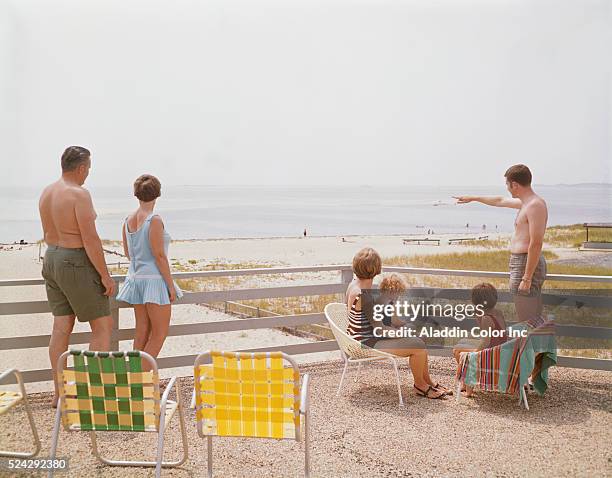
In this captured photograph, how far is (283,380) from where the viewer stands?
188 cm

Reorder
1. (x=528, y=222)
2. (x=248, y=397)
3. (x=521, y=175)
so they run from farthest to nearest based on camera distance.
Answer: (x=521, y=175), (x=528, y=222), (x=248, y=397)

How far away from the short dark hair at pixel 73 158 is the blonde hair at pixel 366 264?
1.47m

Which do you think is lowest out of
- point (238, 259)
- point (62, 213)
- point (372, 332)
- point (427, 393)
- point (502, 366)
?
point (427, 393)

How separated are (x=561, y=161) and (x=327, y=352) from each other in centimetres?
210

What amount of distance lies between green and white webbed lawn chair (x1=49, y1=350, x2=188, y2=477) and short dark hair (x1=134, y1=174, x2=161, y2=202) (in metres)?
1.23

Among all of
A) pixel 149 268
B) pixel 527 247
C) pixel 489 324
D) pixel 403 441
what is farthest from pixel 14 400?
pixel 527 247

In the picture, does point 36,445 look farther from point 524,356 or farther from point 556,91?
point 556,91

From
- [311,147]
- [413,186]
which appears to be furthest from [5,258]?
[413,186]

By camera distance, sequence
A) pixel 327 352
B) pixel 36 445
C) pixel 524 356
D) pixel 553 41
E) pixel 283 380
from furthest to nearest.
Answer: pixel 327 352 < pixel 553 41 < pixel 524 356 < pixel 36 445 < pixel 283 380

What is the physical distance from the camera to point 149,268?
308 centimetres

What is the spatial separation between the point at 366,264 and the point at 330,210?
1524 millimetres

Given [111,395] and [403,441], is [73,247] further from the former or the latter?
[403,441]

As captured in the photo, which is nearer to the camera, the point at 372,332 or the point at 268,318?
the point at 372,332

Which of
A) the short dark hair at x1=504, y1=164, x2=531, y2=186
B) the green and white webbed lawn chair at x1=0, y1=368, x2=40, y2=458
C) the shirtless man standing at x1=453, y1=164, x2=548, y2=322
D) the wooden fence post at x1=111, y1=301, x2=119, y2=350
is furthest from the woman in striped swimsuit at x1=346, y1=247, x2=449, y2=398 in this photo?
the green and white webbed lawn chair at x1=0, y1=368, x2=40, y2=458
